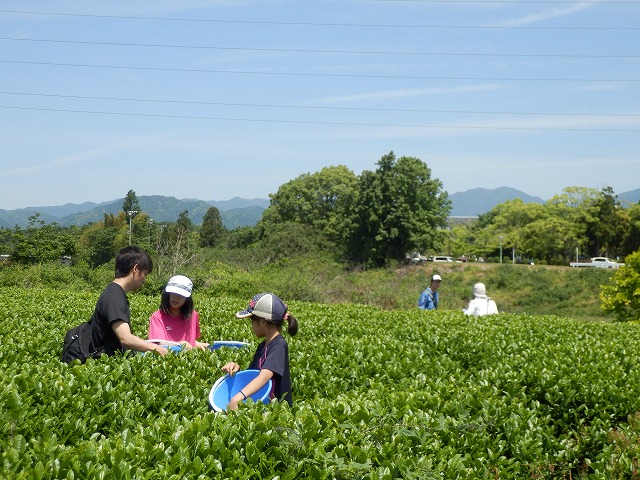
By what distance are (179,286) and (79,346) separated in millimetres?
964

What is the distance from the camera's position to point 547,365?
21.3ft

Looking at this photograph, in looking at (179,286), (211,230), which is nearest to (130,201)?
(211,230)

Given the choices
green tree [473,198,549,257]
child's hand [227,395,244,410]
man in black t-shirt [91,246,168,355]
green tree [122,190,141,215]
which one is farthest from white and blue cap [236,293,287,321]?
green tree [122,190,141,215]

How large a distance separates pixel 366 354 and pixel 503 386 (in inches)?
59.4

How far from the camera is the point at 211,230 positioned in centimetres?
8406

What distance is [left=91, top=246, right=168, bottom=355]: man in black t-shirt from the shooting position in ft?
16.6

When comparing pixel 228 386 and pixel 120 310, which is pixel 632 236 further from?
pixel 228 386

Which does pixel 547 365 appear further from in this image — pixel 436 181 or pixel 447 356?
pixel 436 181

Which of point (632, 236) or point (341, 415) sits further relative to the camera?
point (632, 236)

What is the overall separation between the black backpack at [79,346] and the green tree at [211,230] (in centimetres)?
7231

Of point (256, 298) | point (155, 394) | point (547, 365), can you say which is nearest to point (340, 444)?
point (256, 298)

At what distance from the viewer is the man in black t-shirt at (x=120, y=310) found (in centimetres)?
505

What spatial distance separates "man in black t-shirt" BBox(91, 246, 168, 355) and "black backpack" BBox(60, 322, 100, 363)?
0.17ft

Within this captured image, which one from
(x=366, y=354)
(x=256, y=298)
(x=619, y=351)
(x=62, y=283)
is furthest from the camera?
(x=62, y=283)
